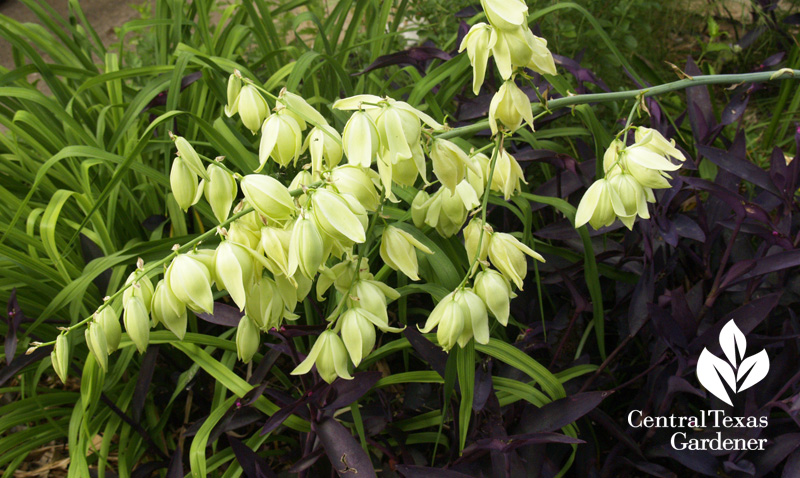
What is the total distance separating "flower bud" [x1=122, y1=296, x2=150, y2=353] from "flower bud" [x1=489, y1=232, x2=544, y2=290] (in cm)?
42

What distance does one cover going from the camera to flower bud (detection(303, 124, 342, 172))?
76 centimetres

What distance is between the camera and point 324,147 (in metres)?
0.81

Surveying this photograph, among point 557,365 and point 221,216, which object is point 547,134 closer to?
point 557,365

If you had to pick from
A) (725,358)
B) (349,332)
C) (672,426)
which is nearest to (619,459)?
(672,426)

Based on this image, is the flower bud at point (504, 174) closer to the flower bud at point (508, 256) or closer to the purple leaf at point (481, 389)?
the flower bud at point (508, 256)

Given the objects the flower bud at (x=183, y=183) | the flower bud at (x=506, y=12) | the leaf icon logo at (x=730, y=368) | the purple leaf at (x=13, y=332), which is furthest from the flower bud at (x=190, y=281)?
the leaf icon logo at (x=730, y=368)

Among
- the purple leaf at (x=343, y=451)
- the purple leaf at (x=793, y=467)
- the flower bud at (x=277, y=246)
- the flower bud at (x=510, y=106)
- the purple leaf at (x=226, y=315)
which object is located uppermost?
the flower bud at (x=510, y=106)

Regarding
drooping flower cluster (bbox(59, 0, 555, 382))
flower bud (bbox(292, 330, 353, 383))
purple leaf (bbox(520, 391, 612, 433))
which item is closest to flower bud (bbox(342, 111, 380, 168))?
drooping flower cluster (bbox(59, 0, 555, 382))

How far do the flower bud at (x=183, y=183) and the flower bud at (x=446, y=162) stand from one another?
292 mm

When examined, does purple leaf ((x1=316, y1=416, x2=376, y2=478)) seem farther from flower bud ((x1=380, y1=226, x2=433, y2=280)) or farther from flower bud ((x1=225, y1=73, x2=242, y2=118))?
flower bud ((x1=225, y1=73, x2=242, y2=118))

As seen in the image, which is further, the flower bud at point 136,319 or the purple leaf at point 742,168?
the purple leaf at point 742,168

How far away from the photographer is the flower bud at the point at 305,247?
638mm

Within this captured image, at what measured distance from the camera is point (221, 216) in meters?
0.74

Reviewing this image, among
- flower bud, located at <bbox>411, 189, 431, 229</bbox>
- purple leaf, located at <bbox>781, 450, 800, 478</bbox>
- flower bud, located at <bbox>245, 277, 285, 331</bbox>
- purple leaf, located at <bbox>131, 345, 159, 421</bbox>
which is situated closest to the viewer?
flower bud, located at <bbox>245, 277, 285, 331</bbox>
